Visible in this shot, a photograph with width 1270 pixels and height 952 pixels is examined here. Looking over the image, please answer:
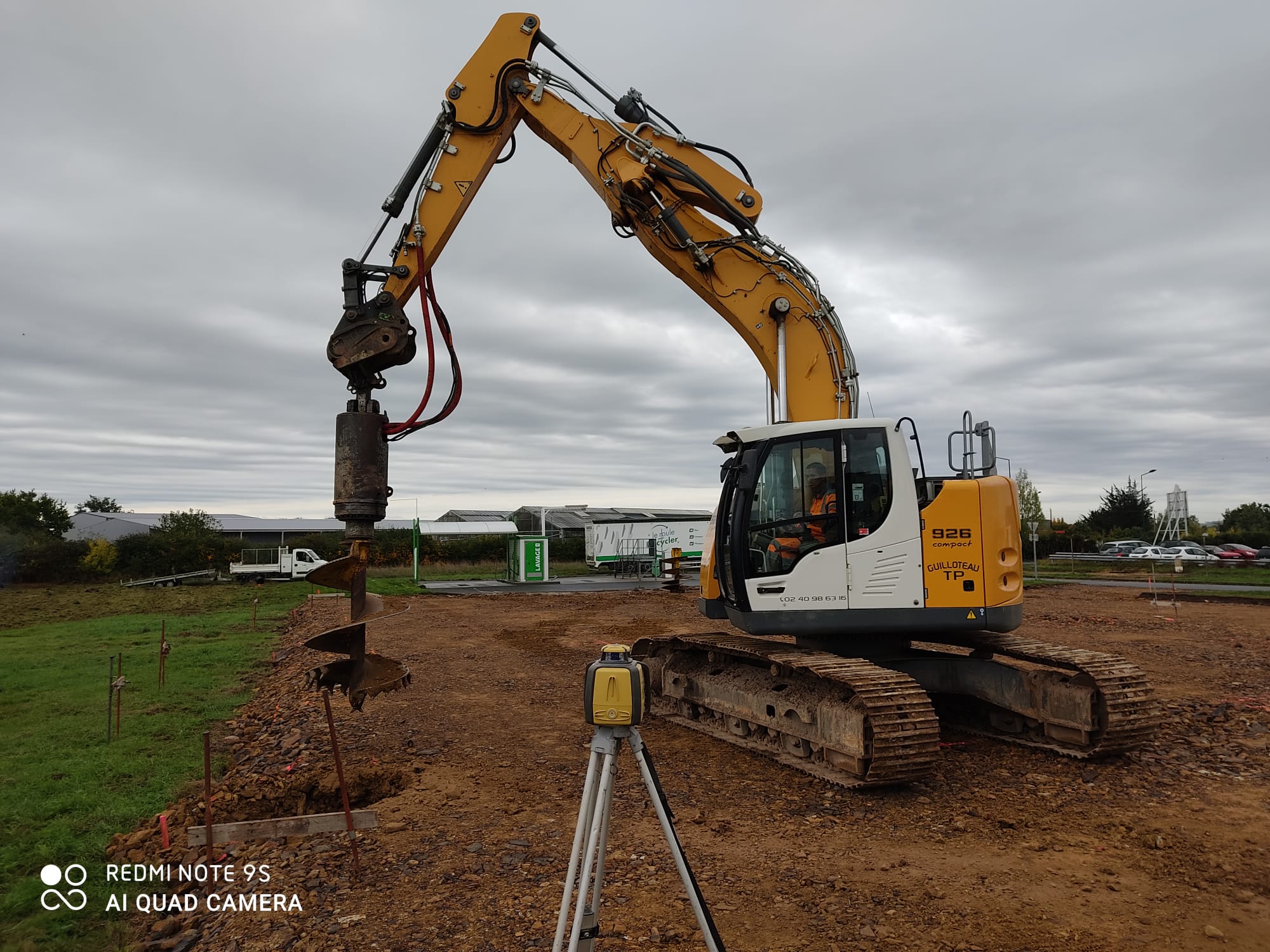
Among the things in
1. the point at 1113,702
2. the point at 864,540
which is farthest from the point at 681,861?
the point at 1113,702

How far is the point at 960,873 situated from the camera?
4770 mm

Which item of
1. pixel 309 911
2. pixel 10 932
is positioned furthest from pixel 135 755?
pixel 309 911

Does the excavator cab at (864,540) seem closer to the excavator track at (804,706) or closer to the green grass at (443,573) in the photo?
the excavator track at (804,706)

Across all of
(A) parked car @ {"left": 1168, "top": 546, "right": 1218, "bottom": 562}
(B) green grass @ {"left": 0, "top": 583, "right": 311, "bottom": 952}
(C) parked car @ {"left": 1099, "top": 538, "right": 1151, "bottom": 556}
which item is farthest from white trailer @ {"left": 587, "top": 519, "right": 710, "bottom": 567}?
(C) parked car @ {"left": 1099, "top": 538, "right": 1151, "bottom": 556}

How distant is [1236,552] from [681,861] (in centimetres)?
4925

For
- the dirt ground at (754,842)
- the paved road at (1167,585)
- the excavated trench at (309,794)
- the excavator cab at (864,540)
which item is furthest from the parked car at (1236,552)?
the excavated trench at (309,794)

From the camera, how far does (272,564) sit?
3553cm

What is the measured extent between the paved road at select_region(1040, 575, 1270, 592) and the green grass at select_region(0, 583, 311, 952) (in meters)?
26.8

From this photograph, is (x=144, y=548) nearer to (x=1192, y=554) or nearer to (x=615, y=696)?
(x=615, y=696)

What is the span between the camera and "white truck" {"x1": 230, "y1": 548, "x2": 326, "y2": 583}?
3478 cm

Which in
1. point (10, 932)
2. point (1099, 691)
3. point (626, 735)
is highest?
point (626, 735)

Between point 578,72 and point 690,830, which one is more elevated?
point 578,72

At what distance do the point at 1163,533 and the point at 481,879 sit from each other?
5710cm

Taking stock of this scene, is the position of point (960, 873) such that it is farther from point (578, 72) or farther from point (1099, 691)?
point (578, 72)
